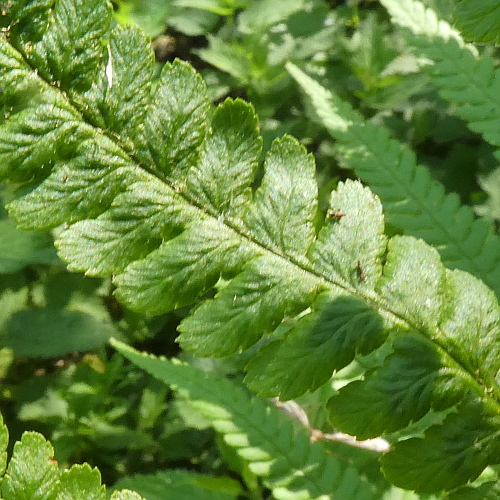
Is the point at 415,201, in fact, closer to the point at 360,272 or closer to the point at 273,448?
the point at 360,272

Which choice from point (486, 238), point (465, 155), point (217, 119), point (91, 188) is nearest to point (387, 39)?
point (465, 155)

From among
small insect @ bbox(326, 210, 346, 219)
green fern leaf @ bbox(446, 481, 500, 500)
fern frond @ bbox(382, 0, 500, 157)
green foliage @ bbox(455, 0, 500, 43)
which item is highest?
green foliage @ bbox(455, 0, 500, 43)

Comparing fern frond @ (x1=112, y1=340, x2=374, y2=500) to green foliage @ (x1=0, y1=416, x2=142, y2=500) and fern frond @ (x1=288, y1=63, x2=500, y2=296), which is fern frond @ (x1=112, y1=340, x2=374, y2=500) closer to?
green foliage @ (x1=0, y1=416, x2=142, y2=500)

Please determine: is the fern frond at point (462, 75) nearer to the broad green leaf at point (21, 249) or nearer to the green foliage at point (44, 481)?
the green foliage at point (44, 481)

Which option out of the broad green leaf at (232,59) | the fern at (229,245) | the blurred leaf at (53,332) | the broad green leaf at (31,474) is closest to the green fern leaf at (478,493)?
the fern at (229,245)

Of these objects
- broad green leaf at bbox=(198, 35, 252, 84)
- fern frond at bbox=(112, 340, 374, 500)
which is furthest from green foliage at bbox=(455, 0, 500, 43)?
broad green leaf at bbox=(198, 35, 252, 84)

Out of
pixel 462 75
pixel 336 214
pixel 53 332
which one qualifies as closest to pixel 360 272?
pixel 336 214

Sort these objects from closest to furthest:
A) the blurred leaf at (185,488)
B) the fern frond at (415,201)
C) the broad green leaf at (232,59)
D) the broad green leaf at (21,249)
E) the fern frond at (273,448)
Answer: the fern frond at (273,448), the fern frond at (415,201), the blurred leaf at (185,488), the broad green leaf at (21,249), the broad green leaf at (232,59)

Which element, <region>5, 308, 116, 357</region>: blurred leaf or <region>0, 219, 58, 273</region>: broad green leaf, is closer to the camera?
<region>0, 219, 58, 273</region>: broad green leaf
